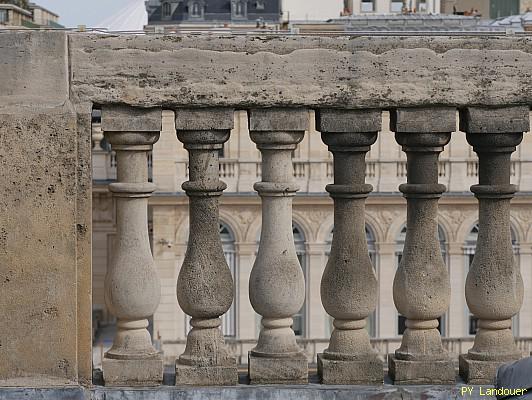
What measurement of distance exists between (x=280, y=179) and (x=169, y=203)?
50.1 meters

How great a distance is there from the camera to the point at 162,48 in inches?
313

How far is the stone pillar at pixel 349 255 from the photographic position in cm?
808

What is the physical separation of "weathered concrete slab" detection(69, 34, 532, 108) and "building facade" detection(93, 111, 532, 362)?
4813cm

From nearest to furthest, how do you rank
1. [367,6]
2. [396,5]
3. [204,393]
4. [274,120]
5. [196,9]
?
[204,393] → [274,120] → [196,9] → [396,5] → [367,6]

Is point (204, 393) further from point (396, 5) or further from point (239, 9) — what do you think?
point (396, 5)

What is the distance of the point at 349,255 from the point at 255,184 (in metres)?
0.59

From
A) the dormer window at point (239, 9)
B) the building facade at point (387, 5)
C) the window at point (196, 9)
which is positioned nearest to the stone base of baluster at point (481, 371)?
the window at point (196, 9)

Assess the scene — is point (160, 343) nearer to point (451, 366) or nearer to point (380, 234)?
point (380, 234)

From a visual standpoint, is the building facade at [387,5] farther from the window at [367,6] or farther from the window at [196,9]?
the window at [196,9]

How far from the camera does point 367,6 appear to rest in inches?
3743

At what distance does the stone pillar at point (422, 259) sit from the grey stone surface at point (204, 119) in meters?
0.85

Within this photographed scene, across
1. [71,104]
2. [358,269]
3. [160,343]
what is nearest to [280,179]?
[358,269]

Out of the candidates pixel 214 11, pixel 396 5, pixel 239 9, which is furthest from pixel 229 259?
pixel 396 5

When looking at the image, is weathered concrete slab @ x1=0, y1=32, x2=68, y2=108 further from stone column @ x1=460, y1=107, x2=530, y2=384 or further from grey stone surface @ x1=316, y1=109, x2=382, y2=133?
stone column @ x1=460, y1=107, x2=530, y2=384
